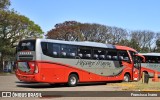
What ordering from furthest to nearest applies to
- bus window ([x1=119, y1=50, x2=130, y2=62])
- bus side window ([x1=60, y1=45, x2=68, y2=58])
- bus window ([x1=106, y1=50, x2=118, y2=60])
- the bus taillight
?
bus window ([x1=119, y1=50, x2=130, y2=62]) → bus window ([x1=106, y1=50, x2=118, y2=60]) → bus side window ([x1=60, y1=45, x2=68, y2=58]) → the bus taillight

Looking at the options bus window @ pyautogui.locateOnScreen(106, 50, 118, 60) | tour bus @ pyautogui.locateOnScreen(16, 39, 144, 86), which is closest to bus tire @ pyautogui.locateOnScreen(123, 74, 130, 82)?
tour bus @ pyautogui.locateOnScreen(16, 39, 144, 86)

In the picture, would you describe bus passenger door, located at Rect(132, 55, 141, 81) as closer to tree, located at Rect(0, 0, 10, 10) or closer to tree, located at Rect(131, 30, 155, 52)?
tree, located at Rect(0, 0, 10, 10)

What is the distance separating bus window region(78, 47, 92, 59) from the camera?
25.6 m

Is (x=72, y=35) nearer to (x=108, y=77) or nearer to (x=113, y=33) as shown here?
(x=113, y=33)

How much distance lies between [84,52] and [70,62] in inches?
73.9

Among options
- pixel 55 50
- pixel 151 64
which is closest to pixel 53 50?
pixel 55 50

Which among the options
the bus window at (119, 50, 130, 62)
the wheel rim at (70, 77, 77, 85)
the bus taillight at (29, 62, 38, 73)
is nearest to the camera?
the bus taillight at (29, 62, 38, 73)

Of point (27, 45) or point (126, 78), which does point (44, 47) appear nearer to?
point (27, 45)

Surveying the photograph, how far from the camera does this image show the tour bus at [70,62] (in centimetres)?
2269

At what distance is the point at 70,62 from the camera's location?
80.8 feet

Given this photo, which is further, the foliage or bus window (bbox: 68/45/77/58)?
the foliage

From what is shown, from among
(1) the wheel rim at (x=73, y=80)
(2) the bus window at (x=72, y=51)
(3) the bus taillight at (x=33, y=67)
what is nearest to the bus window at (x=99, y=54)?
(2) the bus window at (x=72, y=51)

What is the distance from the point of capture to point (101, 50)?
27.6 meters

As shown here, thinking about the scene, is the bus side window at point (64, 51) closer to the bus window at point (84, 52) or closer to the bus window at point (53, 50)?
the bus window at point (53, 50)
